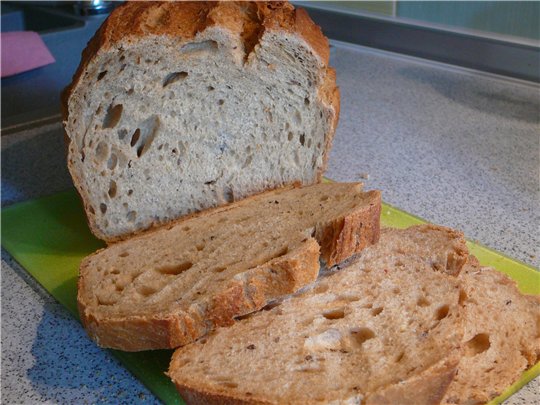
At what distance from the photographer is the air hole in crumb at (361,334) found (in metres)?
1.62

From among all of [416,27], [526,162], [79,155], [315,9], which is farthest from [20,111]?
[526,162]

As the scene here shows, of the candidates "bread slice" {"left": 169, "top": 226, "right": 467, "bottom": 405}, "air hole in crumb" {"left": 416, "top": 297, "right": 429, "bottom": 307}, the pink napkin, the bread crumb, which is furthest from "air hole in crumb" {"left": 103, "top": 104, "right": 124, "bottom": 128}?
the pink napkin

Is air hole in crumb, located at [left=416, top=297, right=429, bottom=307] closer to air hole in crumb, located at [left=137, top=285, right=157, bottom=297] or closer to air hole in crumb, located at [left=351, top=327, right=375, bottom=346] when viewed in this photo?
air hole in crumb, located at [left=351, top=327, right=375, bottom=346]

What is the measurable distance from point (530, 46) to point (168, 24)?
1.54m

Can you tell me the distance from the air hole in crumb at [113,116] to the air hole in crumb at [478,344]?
1176 millimetres

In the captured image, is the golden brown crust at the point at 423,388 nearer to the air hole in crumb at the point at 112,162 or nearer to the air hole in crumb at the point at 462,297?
the air hole in crumb at the point at 462,297

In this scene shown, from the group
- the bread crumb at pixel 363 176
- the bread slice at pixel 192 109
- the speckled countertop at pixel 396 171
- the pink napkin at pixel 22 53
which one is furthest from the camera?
the pink napkin at pixel 22 53

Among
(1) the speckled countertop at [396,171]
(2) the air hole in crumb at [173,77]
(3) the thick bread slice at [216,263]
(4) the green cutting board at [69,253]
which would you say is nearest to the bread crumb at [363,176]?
(1) the speckled countertop at [396,171]

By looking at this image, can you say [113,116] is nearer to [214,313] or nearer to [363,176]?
[214,313]

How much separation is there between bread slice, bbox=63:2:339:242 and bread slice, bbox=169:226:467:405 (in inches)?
22.6

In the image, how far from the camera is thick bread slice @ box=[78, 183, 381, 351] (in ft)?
5.52

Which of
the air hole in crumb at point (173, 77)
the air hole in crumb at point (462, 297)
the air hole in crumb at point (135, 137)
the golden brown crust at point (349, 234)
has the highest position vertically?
the air hole in crumb at point (173, 77)

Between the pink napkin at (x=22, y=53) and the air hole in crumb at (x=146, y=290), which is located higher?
the pink napkin at (x=22, y=53)

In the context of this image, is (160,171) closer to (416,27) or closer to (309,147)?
(309,147)
